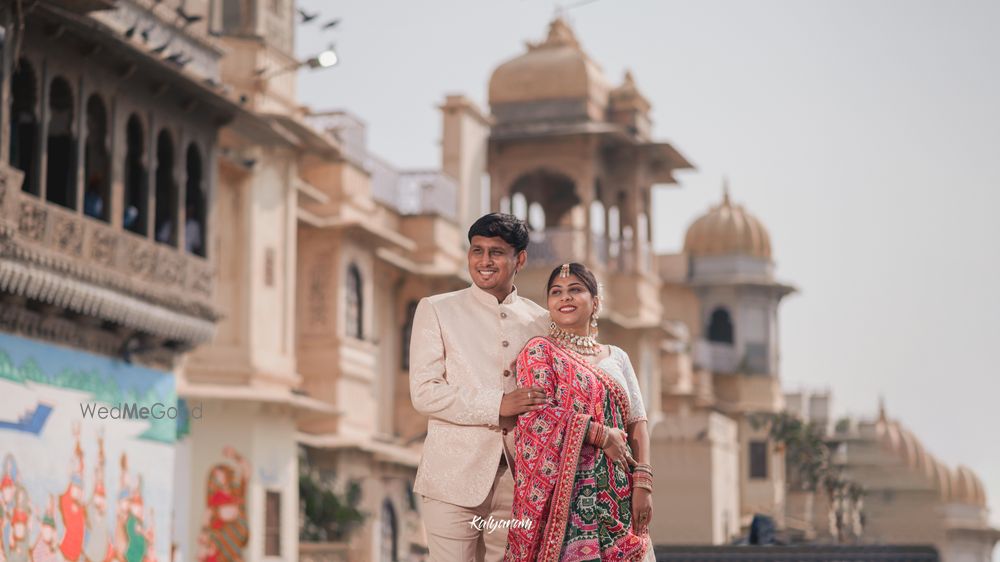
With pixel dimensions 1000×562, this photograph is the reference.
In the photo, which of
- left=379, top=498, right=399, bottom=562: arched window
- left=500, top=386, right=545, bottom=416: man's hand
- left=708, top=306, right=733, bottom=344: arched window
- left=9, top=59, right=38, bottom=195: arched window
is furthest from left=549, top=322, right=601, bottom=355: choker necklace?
left=708, top=306, right=733, bottom=344: arched window

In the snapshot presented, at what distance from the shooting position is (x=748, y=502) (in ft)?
173

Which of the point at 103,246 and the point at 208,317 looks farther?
the point at 208,317

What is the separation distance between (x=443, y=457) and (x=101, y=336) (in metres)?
15.1

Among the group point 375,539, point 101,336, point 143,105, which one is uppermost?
point 143,105

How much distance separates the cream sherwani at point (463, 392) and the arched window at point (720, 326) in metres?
50.7

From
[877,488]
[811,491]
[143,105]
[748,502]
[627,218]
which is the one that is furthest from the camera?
[748,502]

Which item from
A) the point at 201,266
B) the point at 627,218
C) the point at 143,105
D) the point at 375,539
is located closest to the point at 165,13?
the point at 143,105

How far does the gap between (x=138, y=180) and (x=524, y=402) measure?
17500 mm

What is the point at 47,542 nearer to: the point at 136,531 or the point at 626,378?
the point at 136,531

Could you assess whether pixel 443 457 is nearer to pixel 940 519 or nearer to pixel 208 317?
pixel 940 519

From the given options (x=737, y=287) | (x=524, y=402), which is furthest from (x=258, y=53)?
(x=737, y=287)

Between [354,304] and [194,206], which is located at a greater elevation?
[194,206]

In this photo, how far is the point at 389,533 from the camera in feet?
110

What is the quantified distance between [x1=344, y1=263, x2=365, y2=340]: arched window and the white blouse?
82.5 ft
